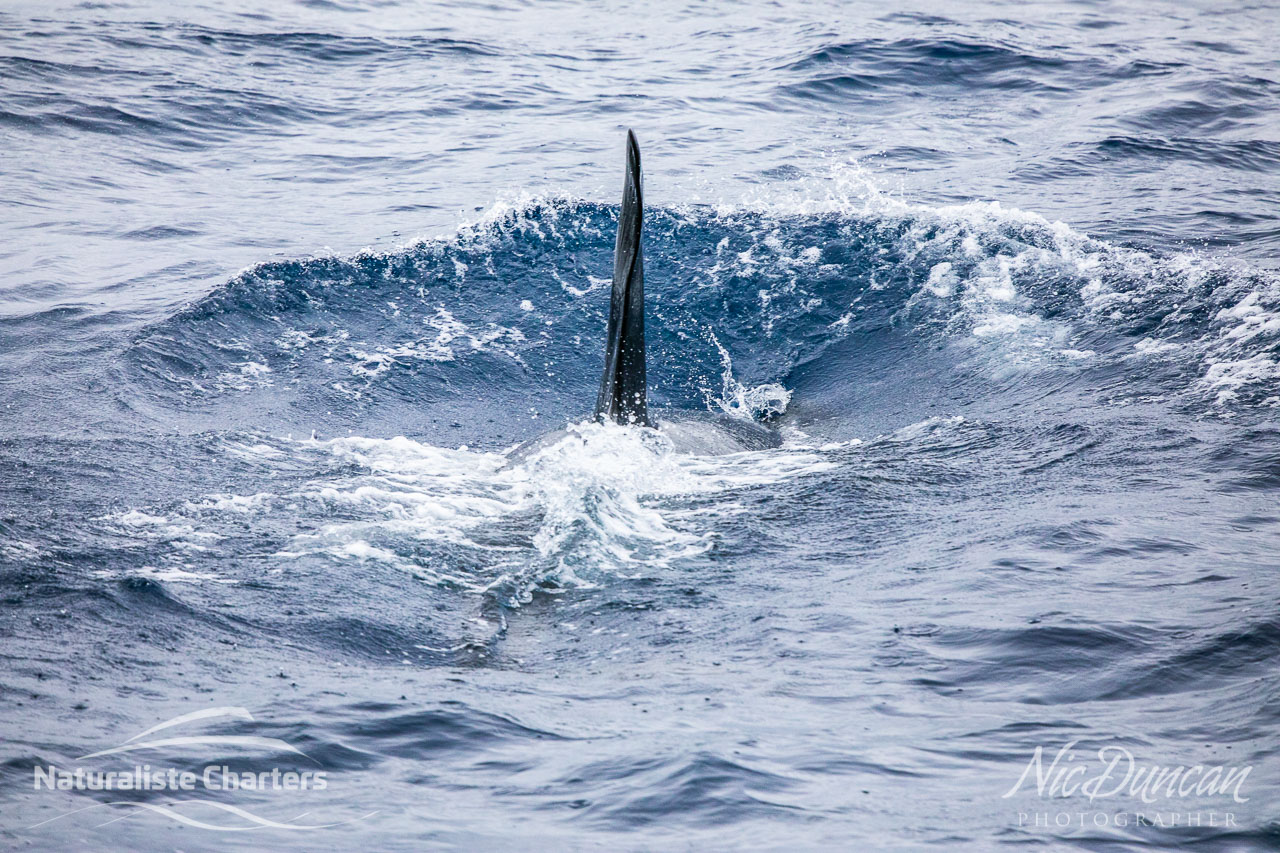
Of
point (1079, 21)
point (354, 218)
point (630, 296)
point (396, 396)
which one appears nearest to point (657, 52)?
point (1079, 21)

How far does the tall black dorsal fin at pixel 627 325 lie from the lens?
8859 millimetres

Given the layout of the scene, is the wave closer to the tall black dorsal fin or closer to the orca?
the orca

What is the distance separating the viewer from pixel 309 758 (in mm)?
5133

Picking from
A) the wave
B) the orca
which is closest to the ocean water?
the wave

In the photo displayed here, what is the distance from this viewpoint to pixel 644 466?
29.7 ft

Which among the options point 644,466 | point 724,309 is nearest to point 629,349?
point 644,466

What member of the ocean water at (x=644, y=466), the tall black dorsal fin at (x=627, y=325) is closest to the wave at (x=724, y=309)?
the ocean water at (x=644, y=466)

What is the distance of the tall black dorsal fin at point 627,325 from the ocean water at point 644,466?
0.27 m

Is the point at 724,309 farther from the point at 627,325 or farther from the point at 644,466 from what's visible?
the point at 644,466

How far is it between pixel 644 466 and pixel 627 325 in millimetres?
1101

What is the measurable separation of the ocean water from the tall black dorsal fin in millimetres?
273

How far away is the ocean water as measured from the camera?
506 centimetres

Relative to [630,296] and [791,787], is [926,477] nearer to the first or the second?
[630,296]

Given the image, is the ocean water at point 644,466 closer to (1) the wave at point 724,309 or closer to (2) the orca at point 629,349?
(1) the wave at point 724,309
